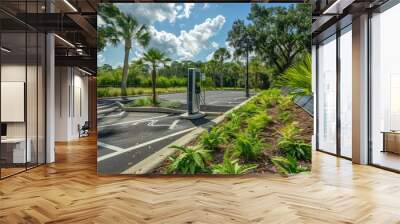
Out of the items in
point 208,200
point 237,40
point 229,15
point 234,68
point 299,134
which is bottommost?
point 208,200

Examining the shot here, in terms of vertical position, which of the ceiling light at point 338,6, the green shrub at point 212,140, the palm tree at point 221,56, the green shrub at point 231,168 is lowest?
the green shrub at point 231,168

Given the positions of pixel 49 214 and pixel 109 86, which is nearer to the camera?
pixel 49 214

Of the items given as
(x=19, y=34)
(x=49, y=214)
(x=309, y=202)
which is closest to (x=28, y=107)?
(x=19, y=34)

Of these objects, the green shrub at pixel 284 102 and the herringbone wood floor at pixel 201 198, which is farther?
the green shrub at pixel 284 102

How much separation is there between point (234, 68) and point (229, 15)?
0.87 meters

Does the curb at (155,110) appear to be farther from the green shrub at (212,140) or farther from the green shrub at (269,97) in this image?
A: the green shrub at (269,97)

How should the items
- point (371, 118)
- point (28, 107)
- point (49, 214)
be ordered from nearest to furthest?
point (49, 214), point (28, 107), point (371, 118)

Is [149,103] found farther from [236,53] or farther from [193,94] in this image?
[236,53]

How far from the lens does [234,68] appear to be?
249 inches

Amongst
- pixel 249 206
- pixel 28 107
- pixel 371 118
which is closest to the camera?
pixel 249 206

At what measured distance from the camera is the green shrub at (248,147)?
6.13m

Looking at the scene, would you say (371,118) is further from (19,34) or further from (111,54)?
(19,34)

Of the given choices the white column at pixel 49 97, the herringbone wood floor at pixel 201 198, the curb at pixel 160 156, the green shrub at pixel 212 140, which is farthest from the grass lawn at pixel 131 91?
the white column at pixel 49 97

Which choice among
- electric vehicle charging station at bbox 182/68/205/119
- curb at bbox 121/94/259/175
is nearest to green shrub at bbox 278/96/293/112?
curb at bbox 121/94/259/175
